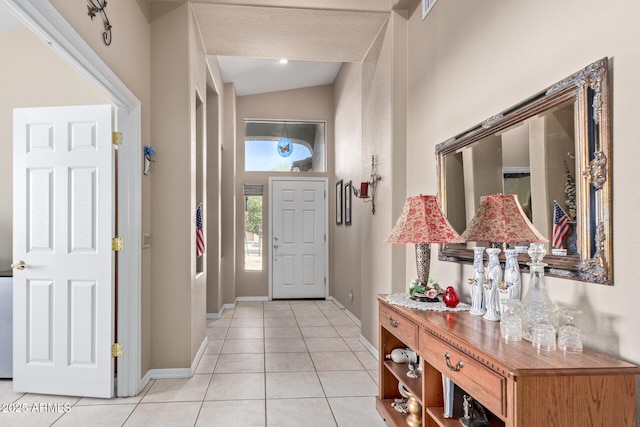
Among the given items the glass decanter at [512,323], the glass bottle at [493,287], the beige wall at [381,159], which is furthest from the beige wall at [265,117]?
the glass decanter at [512,323]

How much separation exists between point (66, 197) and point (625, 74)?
10.4 feet

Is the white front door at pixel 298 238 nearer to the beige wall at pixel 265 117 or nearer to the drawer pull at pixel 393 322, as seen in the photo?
the beige wall at pixel 265 117

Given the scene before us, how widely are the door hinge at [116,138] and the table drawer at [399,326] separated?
6.99 feet

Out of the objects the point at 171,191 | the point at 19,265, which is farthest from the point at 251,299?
the point at 19,265

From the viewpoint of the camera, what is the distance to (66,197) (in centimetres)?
287

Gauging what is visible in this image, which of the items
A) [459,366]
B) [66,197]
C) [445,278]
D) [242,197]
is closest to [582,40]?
[459,366]

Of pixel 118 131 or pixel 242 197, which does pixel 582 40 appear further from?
pixel 242 197

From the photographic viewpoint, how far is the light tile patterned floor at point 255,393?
2543 millimetres

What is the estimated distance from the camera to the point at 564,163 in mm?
1597

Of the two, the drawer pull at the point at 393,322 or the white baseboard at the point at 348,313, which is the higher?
the drawer pull at the point at 393,322

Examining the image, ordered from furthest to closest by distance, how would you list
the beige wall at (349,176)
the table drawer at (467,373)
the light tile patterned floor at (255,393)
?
the beige wall at (349,176) → the light tile patterned floor at (255,393) → the table drawer at (467,373)

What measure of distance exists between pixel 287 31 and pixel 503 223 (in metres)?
2.72

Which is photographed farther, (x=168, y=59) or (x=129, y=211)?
(x=168, y=59)

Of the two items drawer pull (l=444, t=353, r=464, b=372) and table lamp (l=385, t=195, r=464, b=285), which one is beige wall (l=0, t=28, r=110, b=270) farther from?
drawer pull (l=444, t=353, r=464, b=372)
